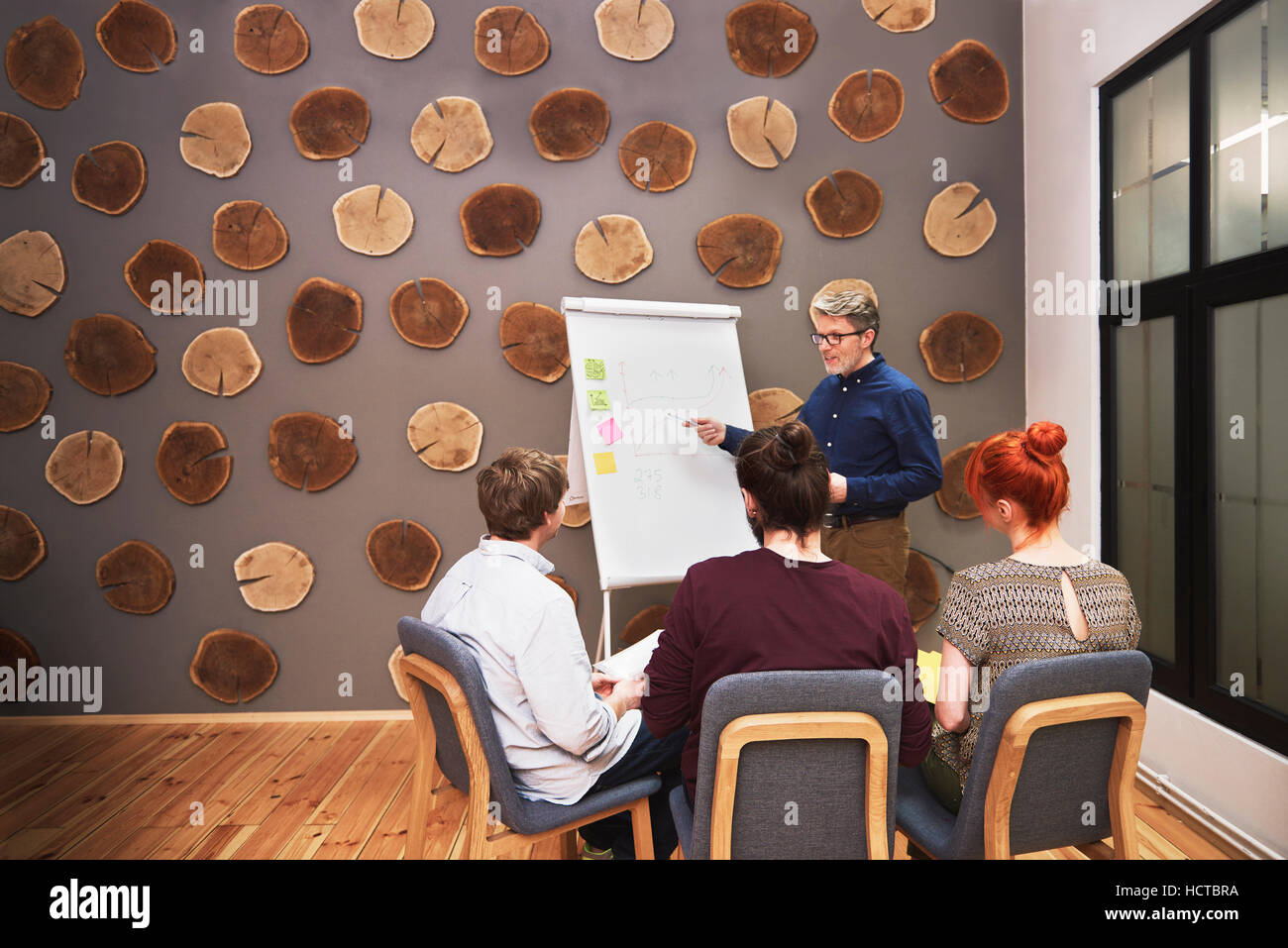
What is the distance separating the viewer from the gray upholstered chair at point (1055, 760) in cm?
123

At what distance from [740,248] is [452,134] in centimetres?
127

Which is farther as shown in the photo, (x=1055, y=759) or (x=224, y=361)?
(x=224, y=361)

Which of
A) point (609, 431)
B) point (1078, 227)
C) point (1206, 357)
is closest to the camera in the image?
point (1206, 357)

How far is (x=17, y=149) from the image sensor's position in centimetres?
318

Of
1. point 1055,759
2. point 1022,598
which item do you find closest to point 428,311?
point 1022,598

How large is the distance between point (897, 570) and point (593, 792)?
1371 millimetres

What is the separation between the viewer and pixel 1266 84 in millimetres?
2186

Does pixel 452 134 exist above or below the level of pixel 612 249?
above

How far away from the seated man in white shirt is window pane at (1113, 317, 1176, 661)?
201cm

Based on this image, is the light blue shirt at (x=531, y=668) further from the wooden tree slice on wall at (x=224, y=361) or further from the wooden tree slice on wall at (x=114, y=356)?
the wooden tree slice on wall at (x=114, y=356)

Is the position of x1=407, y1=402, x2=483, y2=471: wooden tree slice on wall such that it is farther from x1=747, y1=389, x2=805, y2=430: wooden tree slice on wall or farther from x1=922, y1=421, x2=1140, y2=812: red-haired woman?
x1=922, y1=421, x2=1140, y2=812: red-haired woman

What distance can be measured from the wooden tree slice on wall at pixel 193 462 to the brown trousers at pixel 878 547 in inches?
98.1

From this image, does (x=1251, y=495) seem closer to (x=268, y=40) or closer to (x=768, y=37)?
(x=768, y=37)
